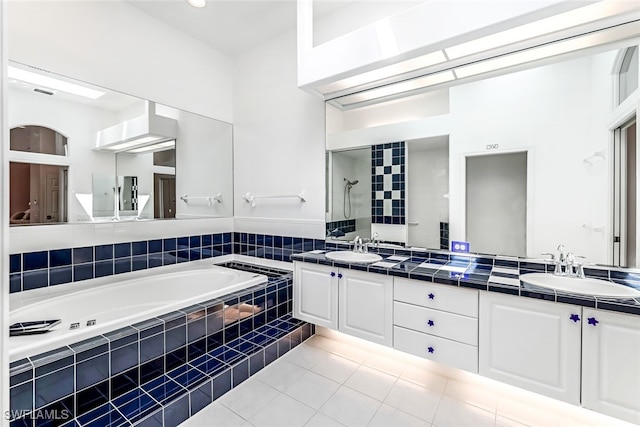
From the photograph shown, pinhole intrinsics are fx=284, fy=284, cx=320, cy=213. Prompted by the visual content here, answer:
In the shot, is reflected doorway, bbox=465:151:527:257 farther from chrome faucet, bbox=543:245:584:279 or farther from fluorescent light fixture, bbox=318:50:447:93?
fluorescent light fixture, bbox=318:50:447:93

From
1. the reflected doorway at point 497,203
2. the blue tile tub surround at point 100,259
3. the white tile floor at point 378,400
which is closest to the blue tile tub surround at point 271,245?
the blue tile tub surround at point 100,259

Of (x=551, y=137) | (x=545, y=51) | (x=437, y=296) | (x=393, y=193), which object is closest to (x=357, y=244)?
(x=393, y=193)

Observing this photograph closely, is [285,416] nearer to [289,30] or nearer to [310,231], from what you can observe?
[310,231]

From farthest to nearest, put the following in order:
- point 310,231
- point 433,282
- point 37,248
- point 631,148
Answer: point 310,231 → point 37,248 → point 433,282 → point 631,148

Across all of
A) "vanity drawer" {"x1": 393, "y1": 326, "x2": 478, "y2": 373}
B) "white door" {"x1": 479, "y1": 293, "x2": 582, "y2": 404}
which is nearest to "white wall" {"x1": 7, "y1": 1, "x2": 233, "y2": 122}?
"vanity drawer" {"x1": 393, "y1": 326, "x2": 478, "y2": 373}

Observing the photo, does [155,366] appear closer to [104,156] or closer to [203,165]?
[104,156]

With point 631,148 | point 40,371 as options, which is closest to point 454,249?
point 631,148

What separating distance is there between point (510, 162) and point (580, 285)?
0.84 metres

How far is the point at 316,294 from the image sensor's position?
232 cm

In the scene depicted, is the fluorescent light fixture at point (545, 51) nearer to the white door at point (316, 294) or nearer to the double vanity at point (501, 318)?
the double vanity at point (501, 318)

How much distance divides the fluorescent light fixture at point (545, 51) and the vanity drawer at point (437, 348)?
1810 mm

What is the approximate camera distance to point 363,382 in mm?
1973

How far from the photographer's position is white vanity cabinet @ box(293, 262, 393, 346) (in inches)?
77.6

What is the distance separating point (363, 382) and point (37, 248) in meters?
2.50
